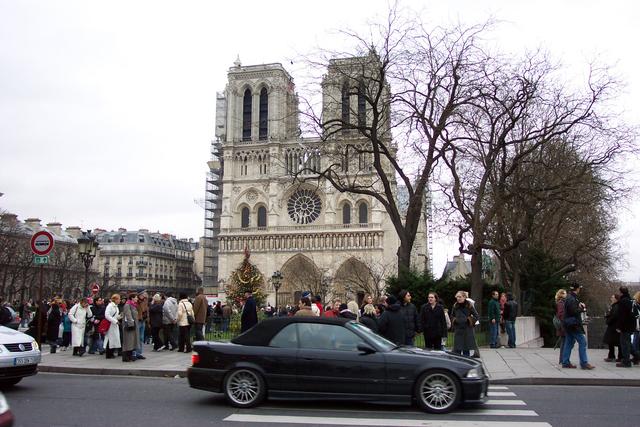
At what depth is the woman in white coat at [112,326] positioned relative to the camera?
549 inches

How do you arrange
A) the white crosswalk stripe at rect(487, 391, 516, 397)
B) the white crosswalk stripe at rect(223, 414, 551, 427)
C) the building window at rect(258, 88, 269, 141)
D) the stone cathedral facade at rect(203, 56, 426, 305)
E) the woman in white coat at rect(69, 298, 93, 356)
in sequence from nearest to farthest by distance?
the white crosswalk stripe at rect(223, 414, 551, 427) → the white crosswalk stripe at rect(487, 391, 516, 397) → the woman in white coat at rect(69, 298, 93, 356) → the stone cathedral facade at rect(203, 56, 426, 305) → the building window at rect(258, 88, 269, 141)

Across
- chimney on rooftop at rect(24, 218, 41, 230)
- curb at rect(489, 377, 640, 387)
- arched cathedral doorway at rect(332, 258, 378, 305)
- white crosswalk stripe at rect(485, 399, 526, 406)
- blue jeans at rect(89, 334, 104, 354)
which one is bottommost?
white crosswalk stripe at rect(485, 399, 526, 406)

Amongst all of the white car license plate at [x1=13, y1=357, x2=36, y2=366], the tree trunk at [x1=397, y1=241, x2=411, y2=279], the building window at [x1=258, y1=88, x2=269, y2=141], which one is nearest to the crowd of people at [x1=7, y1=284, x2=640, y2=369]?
the white car license plate at [x1=13, y1=357, x2=36, y2=366]

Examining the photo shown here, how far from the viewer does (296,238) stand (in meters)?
66.5

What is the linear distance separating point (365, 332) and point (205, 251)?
231ft

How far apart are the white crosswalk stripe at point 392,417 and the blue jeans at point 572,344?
4008 mm

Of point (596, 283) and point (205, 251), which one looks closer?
point (596, 283)

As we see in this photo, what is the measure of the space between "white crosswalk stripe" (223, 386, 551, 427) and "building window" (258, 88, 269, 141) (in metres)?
62.4

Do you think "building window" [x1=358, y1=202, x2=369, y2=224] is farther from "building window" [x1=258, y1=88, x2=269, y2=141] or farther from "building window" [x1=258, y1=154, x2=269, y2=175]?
"building window" [x1=258, y1=88, x2=269, y2=141]

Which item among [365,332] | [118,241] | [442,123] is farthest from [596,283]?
[118,241]

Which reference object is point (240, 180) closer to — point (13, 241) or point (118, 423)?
point (13, 241)

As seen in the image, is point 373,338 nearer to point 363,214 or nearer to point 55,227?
point 363,214

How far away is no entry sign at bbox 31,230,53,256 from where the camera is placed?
13867mm

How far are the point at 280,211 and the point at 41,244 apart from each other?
177ft
